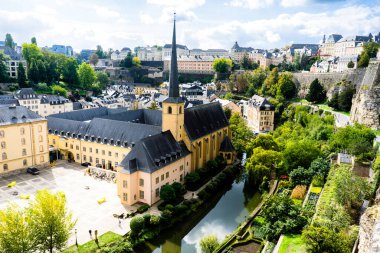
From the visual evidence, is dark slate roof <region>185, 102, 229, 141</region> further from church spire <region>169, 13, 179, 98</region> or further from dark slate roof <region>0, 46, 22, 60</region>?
dark slate roof <region>0, 46, 22, 60</region>

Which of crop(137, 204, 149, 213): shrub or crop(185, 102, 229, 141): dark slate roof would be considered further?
crop(185, 102, 229, 141): dark slate roof

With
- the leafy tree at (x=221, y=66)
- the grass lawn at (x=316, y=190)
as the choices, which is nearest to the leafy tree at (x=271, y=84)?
the leafy tree at (x=221, y=66)

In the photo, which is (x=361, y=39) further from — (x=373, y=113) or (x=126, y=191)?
(x=126, y=191)

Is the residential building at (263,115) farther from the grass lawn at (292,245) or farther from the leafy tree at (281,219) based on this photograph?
the grass lawn at (292,245)

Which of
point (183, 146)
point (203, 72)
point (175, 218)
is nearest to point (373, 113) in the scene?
point (183, 146)

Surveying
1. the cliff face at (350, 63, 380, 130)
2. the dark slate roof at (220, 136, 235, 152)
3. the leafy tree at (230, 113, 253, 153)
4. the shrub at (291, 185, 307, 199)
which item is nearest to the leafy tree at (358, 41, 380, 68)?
the cliff face at (350, 63, 380, 130)
